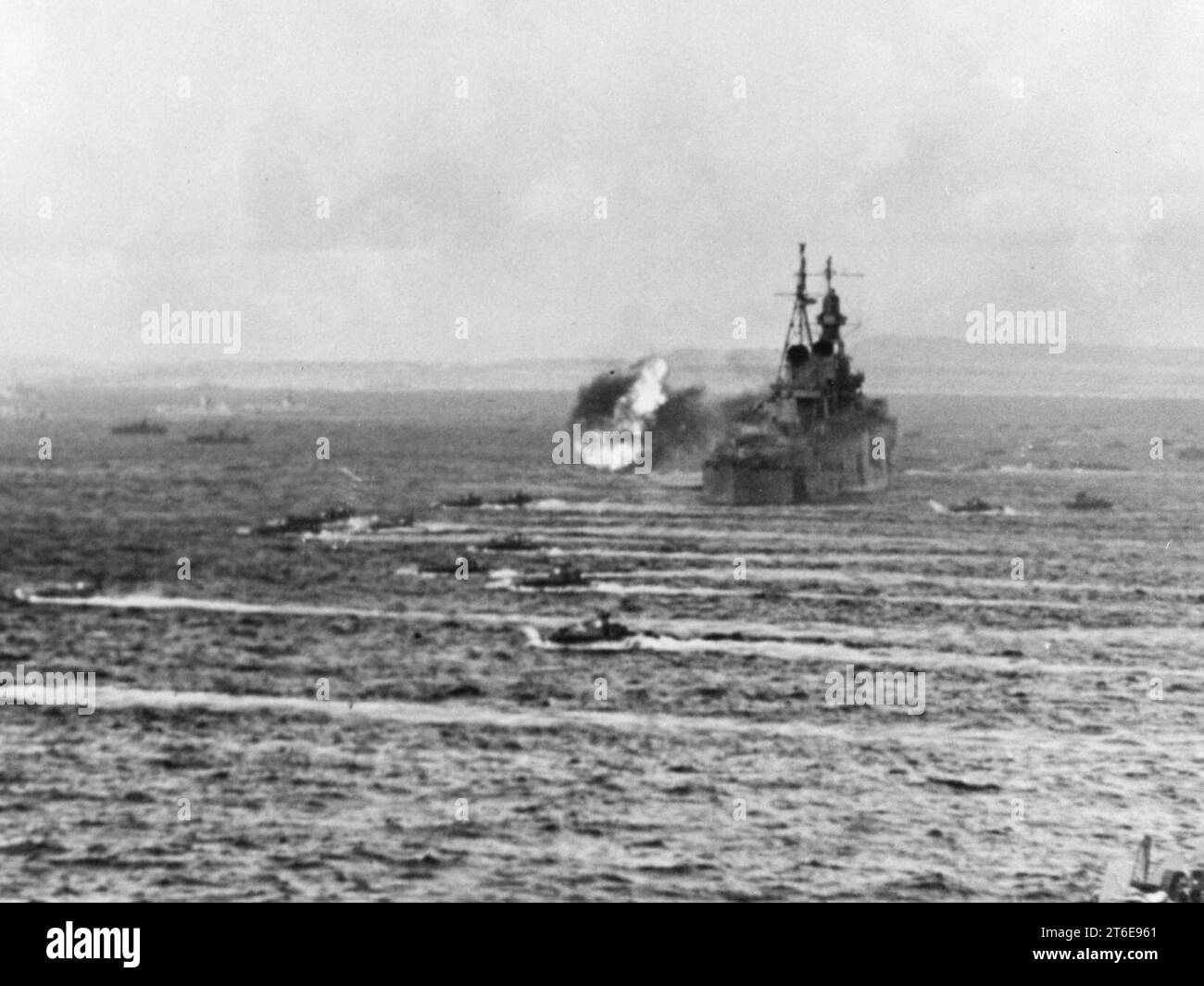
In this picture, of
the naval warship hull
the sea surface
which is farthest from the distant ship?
the naval warship hull

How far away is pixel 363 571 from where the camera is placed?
315ft

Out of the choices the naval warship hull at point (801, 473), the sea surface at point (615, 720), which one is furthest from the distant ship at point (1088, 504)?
the naval warship hull at point (801, 473)

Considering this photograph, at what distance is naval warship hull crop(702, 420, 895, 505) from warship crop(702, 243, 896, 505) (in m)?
0.06

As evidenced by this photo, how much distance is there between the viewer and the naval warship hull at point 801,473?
12544cm

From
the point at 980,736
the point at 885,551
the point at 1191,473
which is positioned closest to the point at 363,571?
the point at 885,551

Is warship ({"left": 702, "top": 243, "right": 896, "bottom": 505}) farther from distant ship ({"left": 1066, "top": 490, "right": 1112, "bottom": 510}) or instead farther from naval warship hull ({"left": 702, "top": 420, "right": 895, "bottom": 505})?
distant ship ({"left": 1066, "top": 490, "right": 1112, "bottom": 510})

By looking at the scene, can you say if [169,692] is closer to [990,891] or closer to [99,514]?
[990,891]

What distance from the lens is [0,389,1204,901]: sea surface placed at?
154 ft

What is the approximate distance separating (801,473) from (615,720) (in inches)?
2748

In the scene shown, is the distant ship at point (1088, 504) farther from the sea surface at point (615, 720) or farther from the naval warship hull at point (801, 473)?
the naval warship hull at point (801, 473)

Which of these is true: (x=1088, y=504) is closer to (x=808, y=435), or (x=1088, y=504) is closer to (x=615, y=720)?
(x=808, y=435)

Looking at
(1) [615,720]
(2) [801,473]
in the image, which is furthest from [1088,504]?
(1) [615,720]

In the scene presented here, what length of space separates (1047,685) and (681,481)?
87.6 meters

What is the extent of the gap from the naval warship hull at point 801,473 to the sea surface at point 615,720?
427 inches
